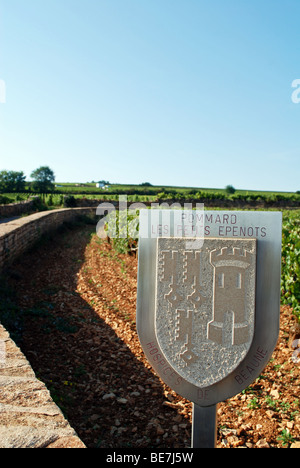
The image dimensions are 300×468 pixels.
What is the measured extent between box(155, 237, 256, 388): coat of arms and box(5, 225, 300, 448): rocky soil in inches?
51.9

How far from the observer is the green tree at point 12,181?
160ft

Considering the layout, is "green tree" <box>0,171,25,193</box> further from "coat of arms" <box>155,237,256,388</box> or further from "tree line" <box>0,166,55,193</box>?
"coat of arms" <box>155,237,256,388</box>

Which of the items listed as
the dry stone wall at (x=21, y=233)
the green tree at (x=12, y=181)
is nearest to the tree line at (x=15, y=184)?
the green tree at (x=12, y=181)

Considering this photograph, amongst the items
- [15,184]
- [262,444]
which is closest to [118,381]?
[262,444]

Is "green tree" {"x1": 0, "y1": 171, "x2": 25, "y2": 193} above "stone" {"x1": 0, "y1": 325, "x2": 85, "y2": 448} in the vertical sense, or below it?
above

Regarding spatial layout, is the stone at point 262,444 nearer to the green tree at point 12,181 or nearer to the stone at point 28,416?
the stone at point 28,416

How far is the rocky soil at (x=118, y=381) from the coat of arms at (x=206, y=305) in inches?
51.9

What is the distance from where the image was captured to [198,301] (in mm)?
2043

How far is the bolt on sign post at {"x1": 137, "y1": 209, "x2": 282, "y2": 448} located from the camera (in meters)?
2.02

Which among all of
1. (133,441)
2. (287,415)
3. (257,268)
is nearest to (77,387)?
(133,441)

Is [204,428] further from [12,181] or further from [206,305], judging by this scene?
[12,181]

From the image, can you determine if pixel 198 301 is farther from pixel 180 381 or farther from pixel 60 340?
pixel 60 340

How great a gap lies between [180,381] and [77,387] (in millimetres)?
2034

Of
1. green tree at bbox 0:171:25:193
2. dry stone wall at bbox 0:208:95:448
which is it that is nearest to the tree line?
green tree at bbox 0:171:25:193
